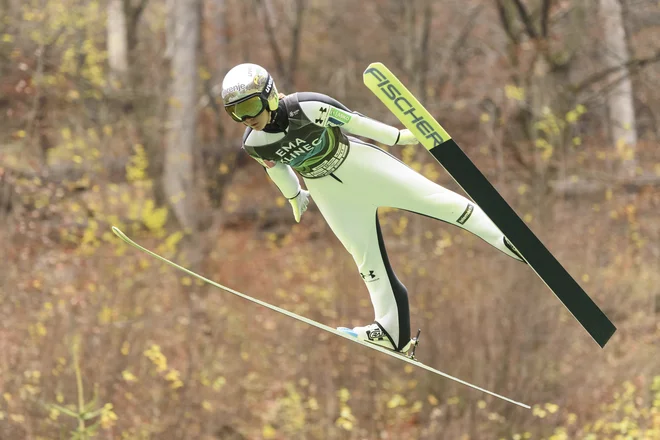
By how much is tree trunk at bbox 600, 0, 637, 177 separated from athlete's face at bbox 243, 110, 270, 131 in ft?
22.3

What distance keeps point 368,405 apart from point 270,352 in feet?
4.84

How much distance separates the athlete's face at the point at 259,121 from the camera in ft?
8.44

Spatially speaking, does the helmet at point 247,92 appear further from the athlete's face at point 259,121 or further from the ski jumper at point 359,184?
the ski jumper at point 359,184

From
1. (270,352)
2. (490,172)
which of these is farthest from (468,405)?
(490,172)

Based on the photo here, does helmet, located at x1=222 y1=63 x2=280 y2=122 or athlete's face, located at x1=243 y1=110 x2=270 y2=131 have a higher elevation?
helmet, located at x1=222 y1=63 x2=280 y2=122

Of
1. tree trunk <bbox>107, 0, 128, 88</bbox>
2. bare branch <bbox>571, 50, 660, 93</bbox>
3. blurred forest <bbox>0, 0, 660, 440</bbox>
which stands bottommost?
blurred forest <bbox>0, 0, 660, 440</bbox>

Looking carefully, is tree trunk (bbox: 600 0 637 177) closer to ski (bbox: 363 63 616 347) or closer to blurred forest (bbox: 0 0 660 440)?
blurred forest (bbox: 0 0 660 440)

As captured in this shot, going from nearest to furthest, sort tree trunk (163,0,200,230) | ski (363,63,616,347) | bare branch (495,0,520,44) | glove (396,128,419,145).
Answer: ski (363,63,616,347) → glove (396,128,419,145) → bare branch (495,0,520,44) → tree trunk (163,0,200,230)

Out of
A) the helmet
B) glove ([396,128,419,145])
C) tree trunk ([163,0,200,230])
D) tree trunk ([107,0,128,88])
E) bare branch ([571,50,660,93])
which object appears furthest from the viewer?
tree trunk ([107,0,128,88])

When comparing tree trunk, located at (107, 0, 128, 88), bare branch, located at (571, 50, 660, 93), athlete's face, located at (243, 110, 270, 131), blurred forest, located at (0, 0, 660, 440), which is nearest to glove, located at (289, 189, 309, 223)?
athlete's face, located at (243, 110, 270, 131)

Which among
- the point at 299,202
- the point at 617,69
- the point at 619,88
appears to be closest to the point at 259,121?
the point at 299,202

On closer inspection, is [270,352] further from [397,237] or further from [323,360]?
[397,237]

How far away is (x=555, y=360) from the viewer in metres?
7.77

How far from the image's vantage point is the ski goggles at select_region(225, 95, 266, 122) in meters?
2.51
